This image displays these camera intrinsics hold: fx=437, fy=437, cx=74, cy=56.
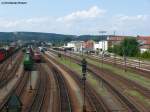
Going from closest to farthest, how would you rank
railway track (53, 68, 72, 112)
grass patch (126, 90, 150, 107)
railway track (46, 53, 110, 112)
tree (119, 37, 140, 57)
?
railway track (46, 53, 110, 112)
railway track (53, 68, 72, 112)
grass patch (126, 90, 150, 107)
tree (119, 37, 140, 57)

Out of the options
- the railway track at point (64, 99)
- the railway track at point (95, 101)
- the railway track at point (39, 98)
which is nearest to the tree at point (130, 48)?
the railway track at point (39, 98)

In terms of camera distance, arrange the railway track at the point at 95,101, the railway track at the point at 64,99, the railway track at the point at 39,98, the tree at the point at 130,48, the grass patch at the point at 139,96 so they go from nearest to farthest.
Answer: the railway track at the point at 95,101 < the railway track at the point at 64,99 < the railway track at the point at 39,98 < the grass patch at the point at 139,96 < the tree at the point at 130,48

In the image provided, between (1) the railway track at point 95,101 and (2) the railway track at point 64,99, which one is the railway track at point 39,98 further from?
(1) the railway track at point 95,101

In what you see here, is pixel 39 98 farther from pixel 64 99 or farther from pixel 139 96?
pixel 139 96

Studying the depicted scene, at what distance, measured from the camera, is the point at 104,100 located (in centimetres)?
4097

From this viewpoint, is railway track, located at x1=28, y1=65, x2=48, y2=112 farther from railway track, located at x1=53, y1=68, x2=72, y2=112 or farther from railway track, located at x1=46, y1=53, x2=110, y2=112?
railway track, located at x1=46, y1=53, x2=110, y2=112

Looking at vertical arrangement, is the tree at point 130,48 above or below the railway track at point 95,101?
below

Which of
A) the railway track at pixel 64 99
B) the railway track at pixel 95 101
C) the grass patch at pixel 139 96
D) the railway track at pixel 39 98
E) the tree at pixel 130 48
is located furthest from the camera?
the tree at pixel 130 48

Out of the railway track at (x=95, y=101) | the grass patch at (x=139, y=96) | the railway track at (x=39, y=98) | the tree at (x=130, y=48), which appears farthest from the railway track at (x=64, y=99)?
the tree at (x=130, y=48)

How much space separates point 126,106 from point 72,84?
2001cm

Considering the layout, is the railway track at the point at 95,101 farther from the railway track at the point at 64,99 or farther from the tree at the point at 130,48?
the tree at the point at 130,48

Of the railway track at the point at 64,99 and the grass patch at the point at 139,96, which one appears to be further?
the grass patch at the point at 139,96

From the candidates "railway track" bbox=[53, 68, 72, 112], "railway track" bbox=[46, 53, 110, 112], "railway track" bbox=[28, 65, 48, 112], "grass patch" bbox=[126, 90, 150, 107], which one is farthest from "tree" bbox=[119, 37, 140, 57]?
"grass patch" bbox=[126, 90, 150, 107]

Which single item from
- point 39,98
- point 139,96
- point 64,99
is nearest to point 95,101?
point 64,99
